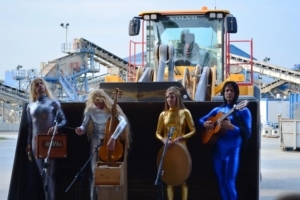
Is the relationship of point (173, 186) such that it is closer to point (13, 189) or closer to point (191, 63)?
point (13, 189)

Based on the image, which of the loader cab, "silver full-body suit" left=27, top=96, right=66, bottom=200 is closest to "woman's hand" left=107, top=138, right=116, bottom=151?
"silver full-body suit" left=27, top=96, right=66, bottom=200

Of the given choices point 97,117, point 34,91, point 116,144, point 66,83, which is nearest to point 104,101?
point 97,117

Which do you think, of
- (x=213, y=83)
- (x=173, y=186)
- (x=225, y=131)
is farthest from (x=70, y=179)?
(x=213, y=83)

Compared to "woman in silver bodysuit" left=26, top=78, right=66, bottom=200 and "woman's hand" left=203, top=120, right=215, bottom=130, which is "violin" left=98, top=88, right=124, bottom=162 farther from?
"woman's hand" left=203, top=120, right=215, bottom=130

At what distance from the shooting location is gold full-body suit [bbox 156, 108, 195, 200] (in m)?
9.59

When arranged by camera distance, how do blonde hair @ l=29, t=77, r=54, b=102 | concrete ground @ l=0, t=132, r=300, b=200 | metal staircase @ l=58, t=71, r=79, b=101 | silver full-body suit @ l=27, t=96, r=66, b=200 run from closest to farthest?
silver full-body suit @ l=27, t=96, r=66, b=200, blonde hair @ l=29, t=77, r=54, b=102, concrete ground @ l=0, t=132, r=300, b=200, metal staircase @ l=58, t=71, r=79, b=101

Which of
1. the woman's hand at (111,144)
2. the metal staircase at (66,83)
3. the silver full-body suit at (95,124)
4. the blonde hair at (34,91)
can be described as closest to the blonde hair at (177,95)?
the silver full-body suit at (95,124)

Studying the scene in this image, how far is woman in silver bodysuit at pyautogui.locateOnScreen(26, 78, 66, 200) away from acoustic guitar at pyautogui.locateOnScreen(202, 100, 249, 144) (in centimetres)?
188

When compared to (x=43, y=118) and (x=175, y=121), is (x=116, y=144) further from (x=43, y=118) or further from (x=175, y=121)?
(x=43, y=118)

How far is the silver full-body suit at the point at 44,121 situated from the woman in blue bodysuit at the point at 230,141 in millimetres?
1941

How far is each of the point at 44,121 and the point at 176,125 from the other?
1760 mm

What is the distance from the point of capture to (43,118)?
998 cm

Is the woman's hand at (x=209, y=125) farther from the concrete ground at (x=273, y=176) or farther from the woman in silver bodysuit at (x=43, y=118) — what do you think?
the concrete ground at (x=273, y=176)

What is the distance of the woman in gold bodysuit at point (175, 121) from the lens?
31.4ft
